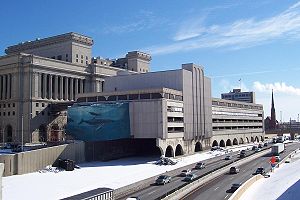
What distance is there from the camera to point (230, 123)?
6801 inches

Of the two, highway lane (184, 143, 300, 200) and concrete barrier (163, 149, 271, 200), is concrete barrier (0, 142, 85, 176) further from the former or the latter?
highway lane (184, 143, 300, 200)

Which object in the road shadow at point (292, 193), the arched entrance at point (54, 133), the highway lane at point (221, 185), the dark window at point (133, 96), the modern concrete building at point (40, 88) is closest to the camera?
the highway lane at point (221, 185)

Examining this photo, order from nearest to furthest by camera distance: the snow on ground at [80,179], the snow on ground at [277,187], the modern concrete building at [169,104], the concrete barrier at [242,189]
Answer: the concrete barrier at [242,189]
the snow on ground at [277,187]
the snow on ground at [80,179]
the modern concrete building at [169,104]

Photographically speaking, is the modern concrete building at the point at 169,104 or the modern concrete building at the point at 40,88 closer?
the modern concrete building at the point at 169,104

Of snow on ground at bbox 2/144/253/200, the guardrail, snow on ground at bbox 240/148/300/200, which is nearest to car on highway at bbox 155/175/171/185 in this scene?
the guardrail

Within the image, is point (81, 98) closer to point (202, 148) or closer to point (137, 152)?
point (137, 152)

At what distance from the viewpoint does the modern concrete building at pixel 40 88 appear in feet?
512

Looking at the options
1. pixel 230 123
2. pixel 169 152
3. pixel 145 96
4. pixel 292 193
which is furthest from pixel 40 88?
pixel 292 193

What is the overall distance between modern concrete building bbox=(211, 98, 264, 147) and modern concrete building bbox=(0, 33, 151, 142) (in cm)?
4467

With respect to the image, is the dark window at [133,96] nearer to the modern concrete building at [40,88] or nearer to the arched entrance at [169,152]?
the arched entrance at [169,152]

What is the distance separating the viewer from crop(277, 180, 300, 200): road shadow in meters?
62.4

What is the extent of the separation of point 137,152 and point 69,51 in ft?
233

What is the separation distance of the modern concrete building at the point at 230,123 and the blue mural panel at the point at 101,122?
174ft

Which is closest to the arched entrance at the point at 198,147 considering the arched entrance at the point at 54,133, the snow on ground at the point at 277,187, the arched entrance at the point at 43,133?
the snow on ground at the point at 277,187
